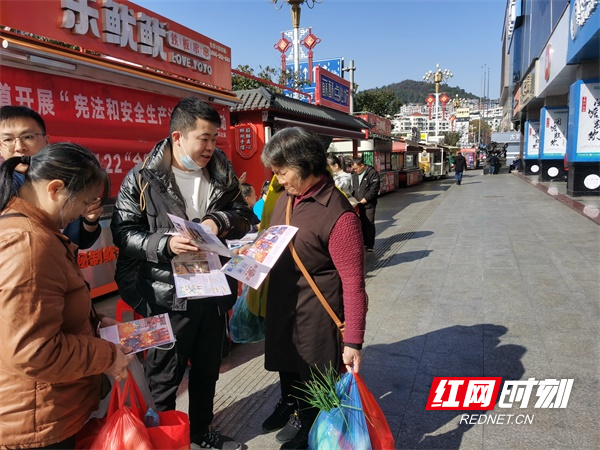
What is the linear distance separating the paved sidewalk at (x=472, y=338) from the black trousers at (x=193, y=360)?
1.39 ft

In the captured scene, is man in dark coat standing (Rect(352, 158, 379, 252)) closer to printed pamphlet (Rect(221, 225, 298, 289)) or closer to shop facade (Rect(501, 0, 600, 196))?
printed pamphlet (Rect(221, 225, 298, 289))

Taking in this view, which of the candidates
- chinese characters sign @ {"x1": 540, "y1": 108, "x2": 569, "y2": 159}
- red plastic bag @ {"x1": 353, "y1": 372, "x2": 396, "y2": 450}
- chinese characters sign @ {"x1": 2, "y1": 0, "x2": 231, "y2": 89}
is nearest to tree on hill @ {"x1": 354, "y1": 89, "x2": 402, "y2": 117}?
chinese characters sign @ {"x1": 540, "y1": 108, "x2": 569, "y2": 159}

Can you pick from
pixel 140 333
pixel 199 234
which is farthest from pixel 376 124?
pixel 140 333

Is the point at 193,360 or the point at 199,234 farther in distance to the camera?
the point at 193,360

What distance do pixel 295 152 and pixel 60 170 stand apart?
1029mm

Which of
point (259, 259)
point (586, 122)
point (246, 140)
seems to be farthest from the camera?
point (586, 122)

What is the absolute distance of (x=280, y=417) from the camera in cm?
263

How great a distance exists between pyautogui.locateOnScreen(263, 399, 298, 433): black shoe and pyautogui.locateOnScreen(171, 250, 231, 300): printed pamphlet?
104cm

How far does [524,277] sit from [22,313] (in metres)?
5.71

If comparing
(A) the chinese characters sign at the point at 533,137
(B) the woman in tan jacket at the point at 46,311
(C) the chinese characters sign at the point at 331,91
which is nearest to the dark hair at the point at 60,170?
(B) the woman in tan jacket at the point at 46,311

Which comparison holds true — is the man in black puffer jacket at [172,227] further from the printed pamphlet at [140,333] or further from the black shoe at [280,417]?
the black shoe at [280,417]

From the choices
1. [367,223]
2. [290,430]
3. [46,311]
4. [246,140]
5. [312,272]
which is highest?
[246,140]

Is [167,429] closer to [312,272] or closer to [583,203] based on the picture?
[312,272]

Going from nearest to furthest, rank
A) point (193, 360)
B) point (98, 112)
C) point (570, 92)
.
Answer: point (193, 360) → point (98, 112) → point (570, 92)
